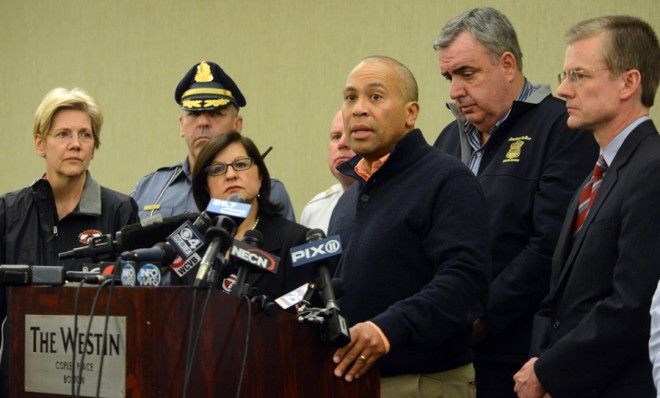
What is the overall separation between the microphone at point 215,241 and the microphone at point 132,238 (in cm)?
30

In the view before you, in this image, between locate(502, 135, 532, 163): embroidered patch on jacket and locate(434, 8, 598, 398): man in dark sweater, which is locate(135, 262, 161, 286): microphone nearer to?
locate(434, 8, 598, 398): man in dark sweater

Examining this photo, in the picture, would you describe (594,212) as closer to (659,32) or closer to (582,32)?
(582,32)

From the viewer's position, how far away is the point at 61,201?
4.04 meters

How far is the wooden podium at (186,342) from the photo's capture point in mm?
2508

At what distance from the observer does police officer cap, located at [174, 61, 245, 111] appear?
15.6 ft

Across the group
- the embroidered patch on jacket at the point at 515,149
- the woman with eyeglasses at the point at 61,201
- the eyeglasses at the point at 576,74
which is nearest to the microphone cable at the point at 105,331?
the woman with eyeglasses at the point at 61,201

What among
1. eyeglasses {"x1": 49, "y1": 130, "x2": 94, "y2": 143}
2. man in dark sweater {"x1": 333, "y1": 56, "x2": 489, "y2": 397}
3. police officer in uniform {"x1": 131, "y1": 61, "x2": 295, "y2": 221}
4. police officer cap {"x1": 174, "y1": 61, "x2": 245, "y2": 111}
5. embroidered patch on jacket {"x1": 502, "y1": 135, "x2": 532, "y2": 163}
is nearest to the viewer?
man in dark sweater {"x1": 333, "y1": 56, "x2": 489, "y2": 397}

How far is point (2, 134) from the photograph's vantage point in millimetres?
6938

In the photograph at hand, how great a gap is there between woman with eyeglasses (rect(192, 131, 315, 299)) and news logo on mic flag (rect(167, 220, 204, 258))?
2.90 feet

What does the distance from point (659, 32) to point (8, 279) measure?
306 cm

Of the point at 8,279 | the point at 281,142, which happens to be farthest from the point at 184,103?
the point at 8,279

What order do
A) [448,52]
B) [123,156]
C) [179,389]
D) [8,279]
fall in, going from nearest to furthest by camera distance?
[179,389]
[8,279]
[448,52]
[123,156]

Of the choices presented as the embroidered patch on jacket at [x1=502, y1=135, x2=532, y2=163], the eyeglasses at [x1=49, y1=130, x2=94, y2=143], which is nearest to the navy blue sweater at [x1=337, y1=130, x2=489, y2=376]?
the embroidered patch on jacket at [x1=502, y1=135, x2=532, y2=163]

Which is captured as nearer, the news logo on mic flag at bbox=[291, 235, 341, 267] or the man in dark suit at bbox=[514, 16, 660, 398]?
the news logo on mic flag at bbox=[291, 235, 341, 267]
